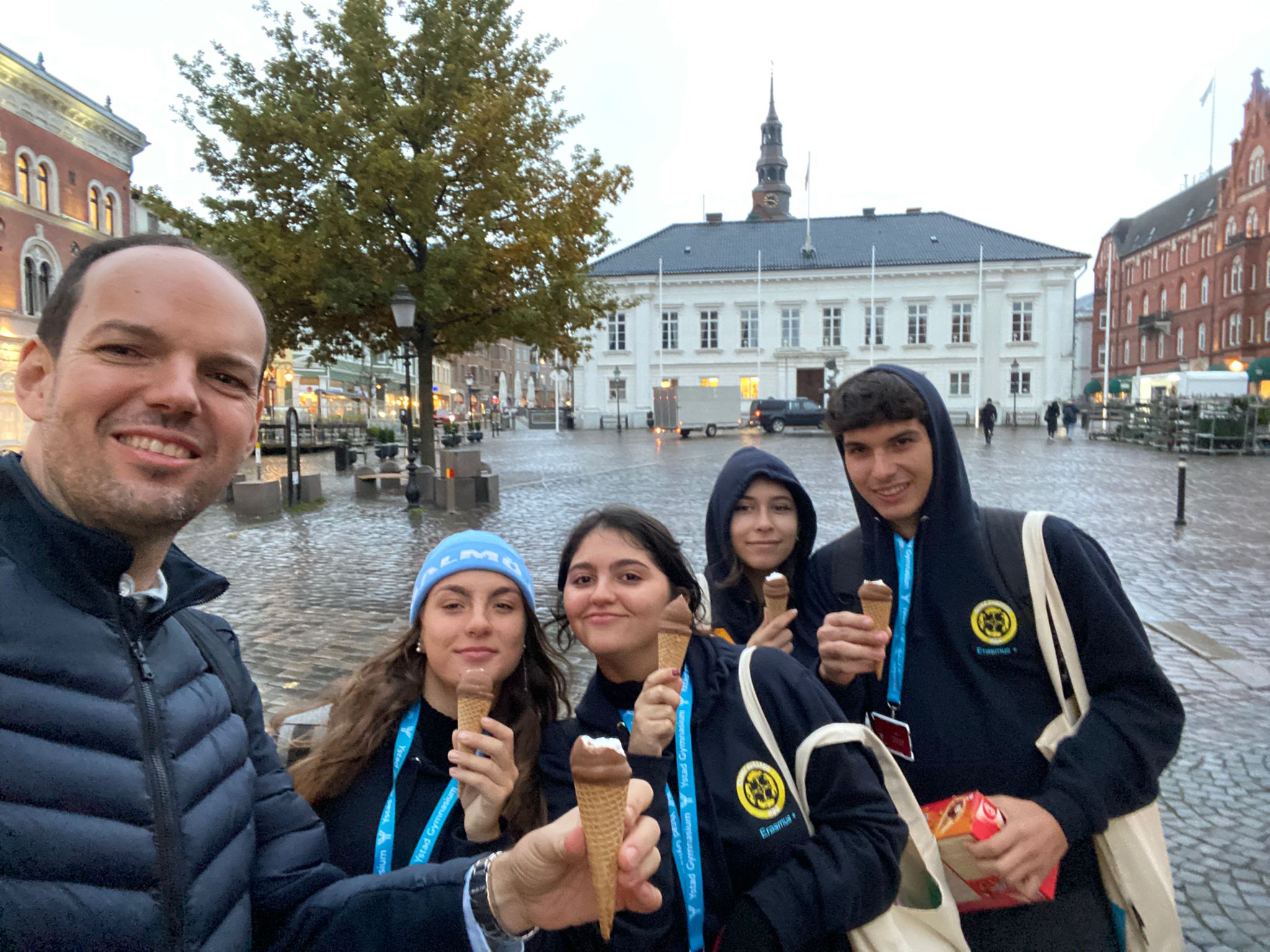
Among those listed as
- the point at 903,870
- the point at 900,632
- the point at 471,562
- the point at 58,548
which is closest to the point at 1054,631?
the point at 900,632

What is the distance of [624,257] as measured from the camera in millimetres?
60531

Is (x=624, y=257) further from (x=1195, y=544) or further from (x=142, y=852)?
(x=142, y=852)

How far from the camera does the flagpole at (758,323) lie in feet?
188

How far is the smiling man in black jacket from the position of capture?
126cm

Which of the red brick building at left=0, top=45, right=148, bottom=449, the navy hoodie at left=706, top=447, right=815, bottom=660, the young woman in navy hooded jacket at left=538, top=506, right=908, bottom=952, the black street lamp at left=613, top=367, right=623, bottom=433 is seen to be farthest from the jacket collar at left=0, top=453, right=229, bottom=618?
the black street lamp at left=613, top=367, right=623, bottom=433

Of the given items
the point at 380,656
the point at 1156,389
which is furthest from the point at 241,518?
the point at 1156,389

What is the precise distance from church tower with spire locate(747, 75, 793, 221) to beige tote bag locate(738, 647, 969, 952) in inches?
2994

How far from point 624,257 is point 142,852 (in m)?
61.5

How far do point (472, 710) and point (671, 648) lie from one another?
50 centimetres

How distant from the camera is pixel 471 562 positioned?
2.49 meters

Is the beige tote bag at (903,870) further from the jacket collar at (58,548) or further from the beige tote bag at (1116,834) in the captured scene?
the jacket collar at (58,548)

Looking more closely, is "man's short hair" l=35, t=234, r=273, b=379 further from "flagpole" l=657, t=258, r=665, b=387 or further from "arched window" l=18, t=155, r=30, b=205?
"flagpole" l=657, t=258, r=665, b=387

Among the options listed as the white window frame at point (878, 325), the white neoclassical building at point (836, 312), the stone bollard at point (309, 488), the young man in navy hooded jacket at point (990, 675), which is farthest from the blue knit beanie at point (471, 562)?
the white window frame at point (878, 325)

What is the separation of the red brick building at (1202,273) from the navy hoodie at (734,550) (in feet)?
169
